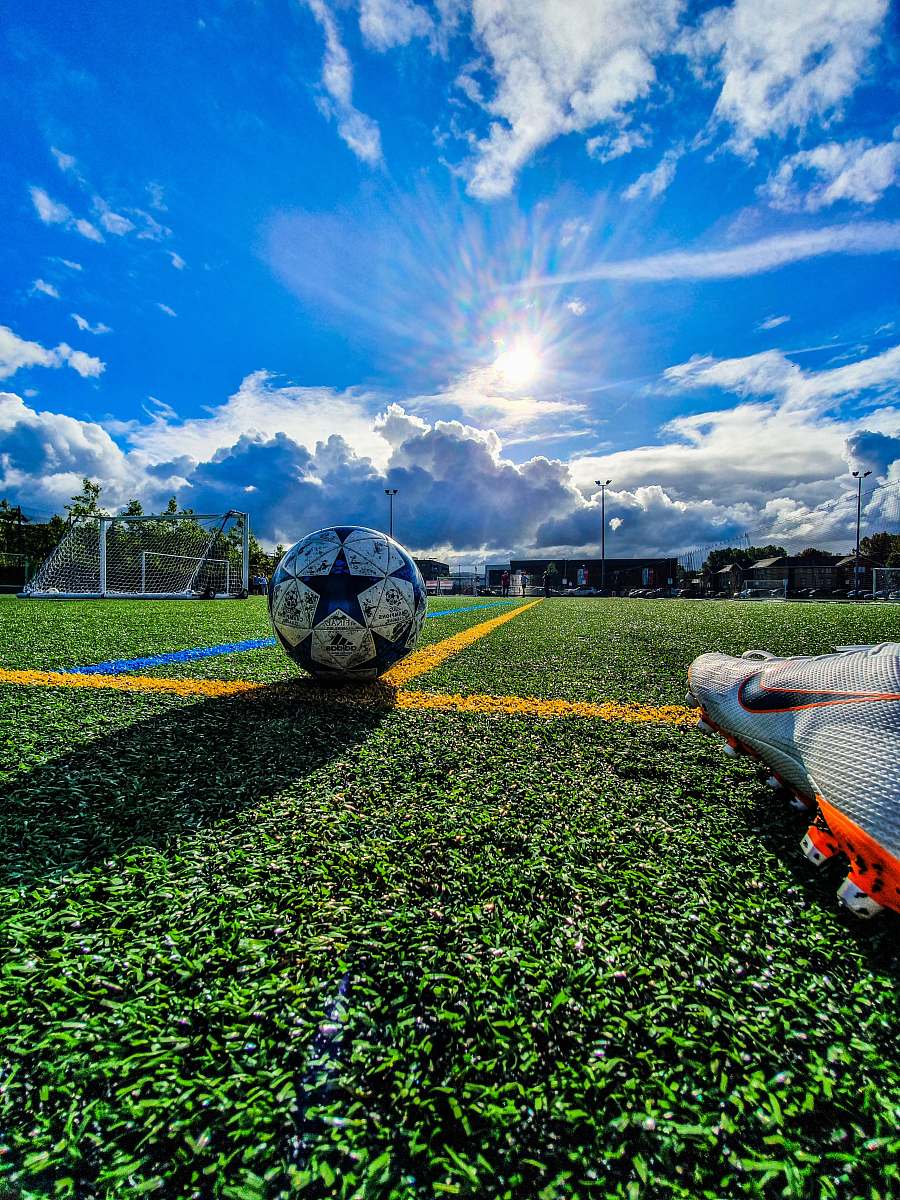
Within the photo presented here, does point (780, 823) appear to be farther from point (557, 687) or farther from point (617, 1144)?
point (557, 687)

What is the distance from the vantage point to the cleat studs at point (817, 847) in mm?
1312

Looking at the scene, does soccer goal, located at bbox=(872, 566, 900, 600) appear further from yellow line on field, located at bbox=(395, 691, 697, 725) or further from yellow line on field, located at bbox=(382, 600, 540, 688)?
yellow line on field, located at bbox=(395, 691, 697, 725)

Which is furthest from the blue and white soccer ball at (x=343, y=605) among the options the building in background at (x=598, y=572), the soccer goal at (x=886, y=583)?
the building in background at (x=598, y=572)

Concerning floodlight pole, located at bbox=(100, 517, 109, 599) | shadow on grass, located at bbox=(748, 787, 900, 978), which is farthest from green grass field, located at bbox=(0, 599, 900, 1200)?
floodlight pole, located at bbox=(100, 517, 109, 599)

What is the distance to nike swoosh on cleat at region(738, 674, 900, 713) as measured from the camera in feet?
4.95

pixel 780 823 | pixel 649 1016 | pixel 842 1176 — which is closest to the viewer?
pixel 842 1176

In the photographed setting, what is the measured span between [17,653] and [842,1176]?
17.8 feet

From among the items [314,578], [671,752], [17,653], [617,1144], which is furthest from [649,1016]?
[17,653]

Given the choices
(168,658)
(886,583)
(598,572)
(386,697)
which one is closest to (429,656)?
(386,697)

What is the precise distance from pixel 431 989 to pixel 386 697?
2250 millimetres

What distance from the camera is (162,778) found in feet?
6.25

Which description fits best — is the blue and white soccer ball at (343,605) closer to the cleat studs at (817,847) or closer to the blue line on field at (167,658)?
the blue line on field at (167,658)

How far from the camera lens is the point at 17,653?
4.37 meters

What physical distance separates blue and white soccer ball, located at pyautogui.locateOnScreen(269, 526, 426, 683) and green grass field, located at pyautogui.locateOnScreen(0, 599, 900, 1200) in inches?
50.5
